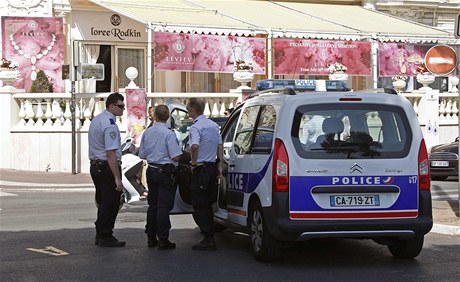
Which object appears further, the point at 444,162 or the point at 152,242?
the point at 444,162

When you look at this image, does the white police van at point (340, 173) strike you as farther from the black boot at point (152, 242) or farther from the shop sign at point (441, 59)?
the shop sign at point (441, 59)

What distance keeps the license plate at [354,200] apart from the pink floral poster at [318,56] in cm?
1944

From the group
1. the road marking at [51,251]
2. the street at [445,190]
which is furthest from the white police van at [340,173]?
the street at [445,190]

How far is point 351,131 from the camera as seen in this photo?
10.2 meters

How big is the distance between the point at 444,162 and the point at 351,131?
12.1 m

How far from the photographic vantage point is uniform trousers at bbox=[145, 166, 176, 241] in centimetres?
1138

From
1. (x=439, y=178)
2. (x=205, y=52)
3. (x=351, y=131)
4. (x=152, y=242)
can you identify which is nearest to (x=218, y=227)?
(x=152, y=242)

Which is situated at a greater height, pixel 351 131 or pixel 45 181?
pixel 351 131

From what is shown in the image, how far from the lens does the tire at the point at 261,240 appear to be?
10164 millimetres

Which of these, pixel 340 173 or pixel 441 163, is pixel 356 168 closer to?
pixel 340 173

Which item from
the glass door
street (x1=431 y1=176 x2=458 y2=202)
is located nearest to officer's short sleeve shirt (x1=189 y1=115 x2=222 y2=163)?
street (x1=431 y1=176 x2=458 y2=202)

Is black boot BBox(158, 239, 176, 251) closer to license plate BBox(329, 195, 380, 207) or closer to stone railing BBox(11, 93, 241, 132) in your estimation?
license plate BBox(329, 195, 380, 207)

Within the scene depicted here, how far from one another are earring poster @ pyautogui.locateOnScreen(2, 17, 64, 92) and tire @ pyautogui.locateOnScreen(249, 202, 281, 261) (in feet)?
59.1

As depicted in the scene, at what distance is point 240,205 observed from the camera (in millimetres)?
10930
